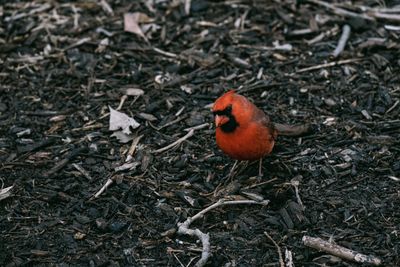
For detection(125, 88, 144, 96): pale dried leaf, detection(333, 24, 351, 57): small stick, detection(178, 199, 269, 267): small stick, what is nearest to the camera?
detection(178, 199, 269, 267): small stick

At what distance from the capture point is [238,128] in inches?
217

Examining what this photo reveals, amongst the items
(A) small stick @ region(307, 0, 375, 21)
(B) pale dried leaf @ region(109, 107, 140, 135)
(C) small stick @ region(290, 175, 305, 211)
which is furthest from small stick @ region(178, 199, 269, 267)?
(A) small stick @ region(307, 0, 375, 21)

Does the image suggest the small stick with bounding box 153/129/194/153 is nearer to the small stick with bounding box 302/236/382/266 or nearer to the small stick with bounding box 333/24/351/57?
the small stick with bounding box 302/236/382/266

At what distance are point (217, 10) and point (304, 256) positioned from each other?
3827 mm

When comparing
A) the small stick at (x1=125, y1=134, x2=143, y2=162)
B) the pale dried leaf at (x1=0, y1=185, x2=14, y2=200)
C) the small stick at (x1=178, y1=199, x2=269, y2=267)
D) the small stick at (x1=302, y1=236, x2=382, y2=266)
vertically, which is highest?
the small stick at (x1=302, y1=236, x2=382, y2=266)

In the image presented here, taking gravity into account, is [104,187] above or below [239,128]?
below

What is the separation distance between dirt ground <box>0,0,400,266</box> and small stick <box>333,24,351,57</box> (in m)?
0.06

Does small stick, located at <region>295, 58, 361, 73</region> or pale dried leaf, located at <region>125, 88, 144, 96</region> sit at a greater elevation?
small stick, located at <region>295, 58, 361, 73</region>

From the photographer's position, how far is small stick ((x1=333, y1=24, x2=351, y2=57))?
7053 millimetres

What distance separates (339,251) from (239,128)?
1344 mm

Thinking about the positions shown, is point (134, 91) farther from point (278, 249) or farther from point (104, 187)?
Answer: point (278, 249)

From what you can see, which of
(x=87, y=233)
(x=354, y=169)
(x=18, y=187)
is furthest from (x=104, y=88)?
(x=354, y=169)

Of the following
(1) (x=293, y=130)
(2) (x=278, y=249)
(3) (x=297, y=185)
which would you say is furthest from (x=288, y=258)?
(1) (x=293, y=130)

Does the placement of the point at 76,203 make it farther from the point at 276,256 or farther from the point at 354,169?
the point at 354,169
